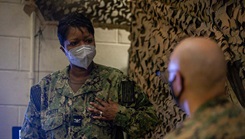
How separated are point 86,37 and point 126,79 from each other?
282 mm

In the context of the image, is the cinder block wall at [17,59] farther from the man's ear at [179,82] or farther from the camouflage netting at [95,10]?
the man's ear at [179,82]

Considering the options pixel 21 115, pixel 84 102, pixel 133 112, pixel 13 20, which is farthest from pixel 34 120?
pixel 13 20

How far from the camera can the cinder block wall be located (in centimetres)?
311

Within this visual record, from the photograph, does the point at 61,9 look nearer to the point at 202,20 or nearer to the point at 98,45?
the point at 98,45

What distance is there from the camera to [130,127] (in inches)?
87.5

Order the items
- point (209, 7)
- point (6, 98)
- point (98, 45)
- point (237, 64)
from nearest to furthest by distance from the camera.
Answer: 1. point (237, 64)
2. point (209, 7)
3. point (6, 98)
4. point (98, 45)

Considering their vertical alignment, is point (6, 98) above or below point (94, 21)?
below

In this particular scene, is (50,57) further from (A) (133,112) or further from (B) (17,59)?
(A) (133,112)

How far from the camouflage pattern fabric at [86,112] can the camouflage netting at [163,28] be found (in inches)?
16.6

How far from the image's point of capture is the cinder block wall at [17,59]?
3.11 meters

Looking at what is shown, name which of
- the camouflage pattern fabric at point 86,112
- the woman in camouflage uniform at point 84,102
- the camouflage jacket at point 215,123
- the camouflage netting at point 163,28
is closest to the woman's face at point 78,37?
the woman in camouflage uniform at point 84,102

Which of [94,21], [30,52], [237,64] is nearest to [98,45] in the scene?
[94,21]

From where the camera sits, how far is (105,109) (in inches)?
87.4

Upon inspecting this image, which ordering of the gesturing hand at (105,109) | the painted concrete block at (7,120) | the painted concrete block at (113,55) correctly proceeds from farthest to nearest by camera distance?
the painted concrete block at (113,55) < the painted concrete block at (7,120) < the gesturing hand at (105,109)
